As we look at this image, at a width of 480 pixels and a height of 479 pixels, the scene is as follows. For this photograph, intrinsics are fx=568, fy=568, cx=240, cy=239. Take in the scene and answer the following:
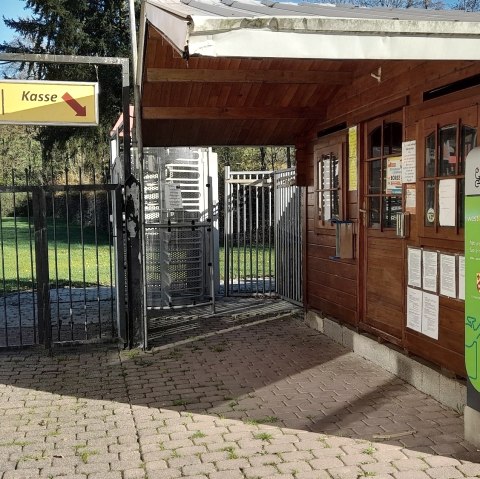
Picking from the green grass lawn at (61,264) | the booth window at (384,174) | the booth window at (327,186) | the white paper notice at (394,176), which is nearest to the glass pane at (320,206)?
the booth window at (327,186)

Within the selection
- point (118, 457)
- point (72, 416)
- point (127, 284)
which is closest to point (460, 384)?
point (118, 457)

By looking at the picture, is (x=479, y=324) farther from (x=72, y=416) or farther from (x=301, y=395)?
(x=72, y=416)

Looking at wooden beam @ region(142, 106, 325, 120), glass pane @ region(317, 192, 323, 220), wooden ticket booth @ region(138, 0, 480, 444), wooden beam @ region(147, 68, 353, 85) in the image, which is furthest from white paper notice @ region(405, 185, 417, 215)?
wooden beam @ region(142, 106, 325, 120)

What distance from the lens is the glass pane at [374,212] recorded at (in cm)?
621

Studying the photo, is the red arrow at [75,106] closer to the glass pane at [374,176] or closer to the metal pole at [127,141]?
the metal pole at [127,141]

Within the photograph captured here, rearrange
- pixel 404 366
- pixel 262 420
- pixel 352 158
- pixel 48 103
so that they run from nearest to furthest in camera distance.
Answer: pixel 262 420, pixel 404 366, pixel 48 103, pixel 352 158

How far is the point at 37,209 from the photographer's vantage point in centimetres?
691

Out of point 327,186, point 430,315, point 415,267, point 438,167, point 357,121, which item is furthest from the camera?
point 327,186

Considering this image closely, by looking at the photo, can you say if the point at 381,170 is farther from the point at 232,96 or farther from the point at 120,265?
the point at 120,265

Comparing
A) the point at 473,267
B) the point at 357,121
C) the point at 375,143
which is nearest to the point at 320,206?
the point at 357,121

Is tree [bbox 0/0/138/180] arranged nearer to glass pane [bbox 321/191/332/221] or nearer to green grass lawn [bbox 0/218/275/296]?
green grass lawn [bbox 0/218/275/296]

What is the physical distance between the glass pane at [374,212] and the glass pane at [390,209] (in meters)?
0.15

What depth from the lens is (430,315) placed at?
201 inches

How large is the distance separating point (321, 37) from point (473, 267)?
186 cm
